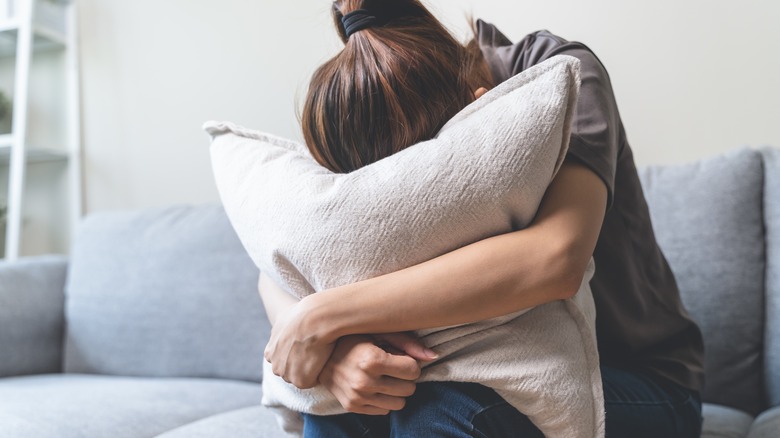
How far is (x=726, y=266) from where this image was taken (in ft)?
3.81

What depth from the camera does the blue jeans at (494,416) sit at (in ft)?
2.32

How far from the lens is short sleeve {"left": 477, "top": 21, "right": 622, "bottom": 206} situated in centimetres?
78

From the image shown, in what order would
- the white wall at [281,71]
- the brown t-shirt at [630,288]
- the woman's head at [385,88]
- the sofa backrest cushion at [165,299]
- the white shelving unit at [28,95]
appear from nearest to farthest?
the woman's head at [385,88]
the brown t-shirt at [630,288]
the white wall at [281,71]
the sofa backrest cushion at [165,299]
the white shelving unit at [28,95]

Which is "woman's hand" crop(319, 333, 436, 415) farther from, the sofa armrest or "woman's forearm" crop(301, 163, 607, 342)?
the sofa armrest

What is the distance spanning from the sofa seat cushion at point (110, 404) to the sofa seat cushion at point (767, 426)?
852mm

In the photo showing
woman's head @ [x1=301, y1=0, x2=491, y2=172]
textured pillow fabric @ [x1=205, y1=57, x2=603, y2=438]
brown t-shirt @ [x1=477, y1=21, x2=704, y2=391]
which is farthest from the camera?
brown t-shirt @ [x1=477, y1=21, x2=704, y2=391]

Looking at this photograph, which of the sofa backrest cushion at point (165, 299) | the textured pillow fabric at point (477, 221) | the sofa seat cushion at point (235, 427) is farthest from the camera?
the sofa backrest cushion at point (165, 299)

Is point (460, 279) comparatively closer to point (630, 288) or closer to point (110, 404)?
point (630, 288)

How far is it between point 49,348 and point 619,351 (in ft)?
4.42

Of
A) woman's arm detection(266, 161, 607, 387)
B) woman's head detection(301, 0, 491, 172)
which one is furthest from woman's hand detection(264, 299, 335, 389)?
woman's head detection(301, 0, 491, 172)

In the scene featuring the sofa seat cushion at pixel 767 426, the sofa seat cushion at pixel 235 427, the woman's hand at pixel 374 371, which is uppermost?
the woman's hand at pixel 374 371

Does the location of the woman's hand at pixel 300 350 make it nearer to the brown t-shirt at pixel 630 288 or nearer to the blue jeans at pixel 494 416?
the blue jeans at pixel 494 416

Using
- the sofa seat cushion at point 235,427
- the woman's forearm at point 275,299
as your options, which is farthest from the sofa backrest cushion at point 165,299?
the woman's forearm at point 275,299

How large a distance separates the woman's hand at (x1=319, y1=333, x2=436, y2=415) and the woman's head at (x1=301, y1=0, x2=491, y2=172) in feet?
0.70
